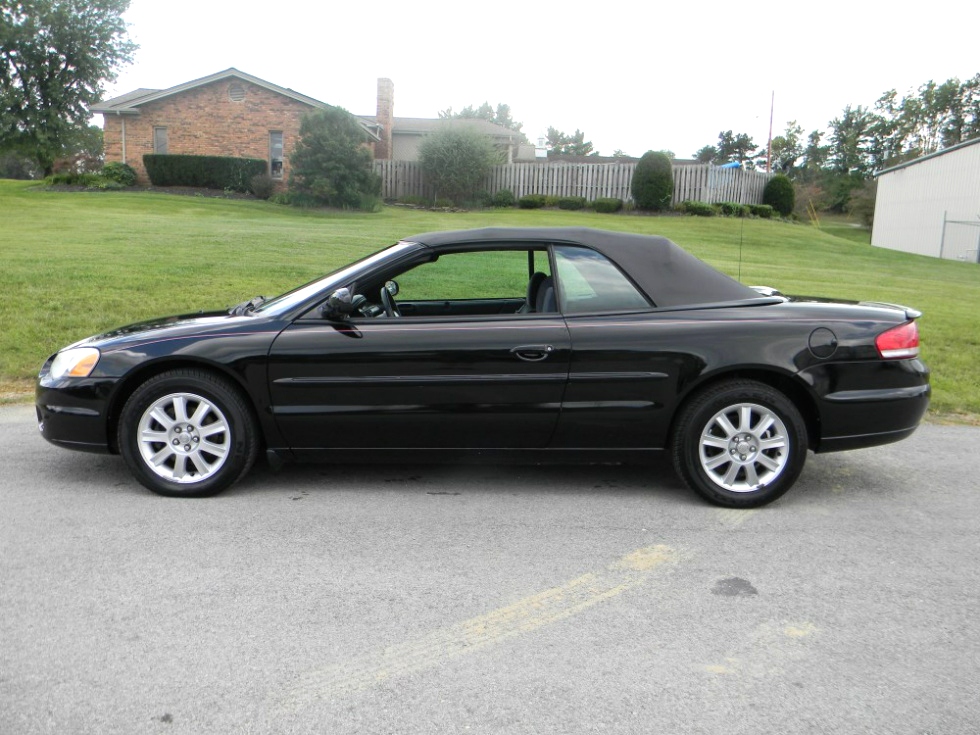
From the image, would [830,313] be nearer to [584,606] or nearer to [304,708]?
[584,606]

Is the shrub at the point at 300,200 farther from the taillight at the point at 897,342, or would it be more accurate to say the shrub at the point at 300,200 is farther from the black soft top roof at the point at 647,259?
the taillight at the point at 897,342

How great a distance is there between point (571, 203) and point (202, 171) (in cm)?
1354

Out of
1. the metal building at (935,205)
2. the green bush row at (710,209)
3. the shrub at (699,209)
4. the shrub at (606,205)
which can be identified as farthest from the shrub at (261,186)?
the metal building at (935,205)

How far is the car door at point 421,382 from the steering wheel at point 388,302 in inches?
15.6

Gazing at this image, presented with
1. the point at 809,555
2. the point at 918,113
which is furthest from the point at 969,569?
the point at 918,113

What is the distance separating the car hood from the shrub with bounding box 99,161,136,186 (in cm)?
3093

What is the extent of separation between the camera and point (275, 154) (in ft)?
122

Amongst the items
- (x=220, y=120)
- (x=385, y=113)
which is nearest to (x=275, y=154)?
(x=220, y=120)

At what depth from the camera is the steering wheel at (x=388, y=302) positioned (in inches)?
208

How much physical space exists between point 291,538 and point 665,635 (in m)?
1.86

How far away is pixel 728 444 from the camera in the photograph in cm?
482

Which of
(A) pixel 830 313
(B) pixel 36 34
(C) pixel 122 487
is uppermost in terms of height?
(B) pixel 36 34

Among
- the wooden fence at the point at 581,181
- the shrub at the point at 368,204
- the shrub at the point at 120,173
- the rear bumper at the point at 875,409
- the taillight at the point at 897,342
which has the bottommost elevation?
the rear bumper at the point at 875,409

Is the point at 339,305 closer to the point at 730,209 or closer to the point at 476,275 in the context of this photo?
the point at 476,275
